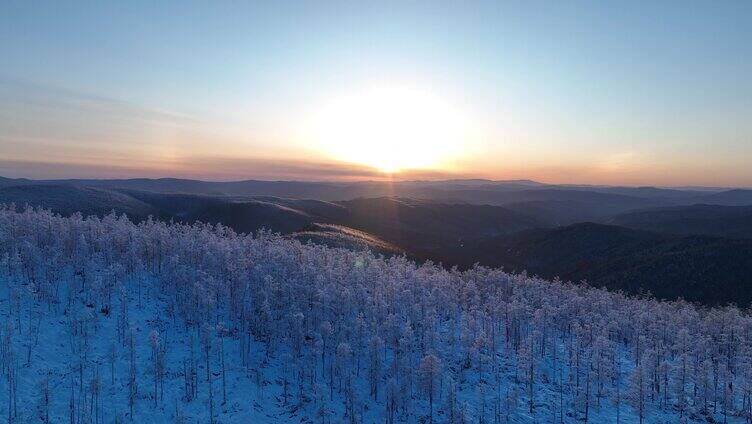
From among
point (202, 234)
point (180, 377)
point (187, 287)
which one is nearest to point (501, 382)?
point (180, 377)

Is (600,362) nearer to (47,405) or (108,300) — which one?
(47,405)

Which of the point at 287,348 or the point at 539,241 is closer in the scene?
the point at 287,348

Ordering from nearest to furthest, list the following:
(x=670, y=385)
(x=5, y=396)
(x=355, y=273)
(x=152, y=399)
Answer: (x=5, y=396), (x=152, y=399), (x=670, y=385), (x=355, y=273)

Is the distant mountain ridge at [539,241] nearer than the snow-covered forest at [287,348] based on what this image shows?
No

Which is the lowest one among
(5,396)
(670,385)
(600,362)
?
(670,385)

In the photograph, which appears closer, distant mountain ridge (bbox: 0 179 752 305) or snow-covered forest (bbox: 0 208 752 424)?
snow-covered forest (bbox: 0 208 752 424)

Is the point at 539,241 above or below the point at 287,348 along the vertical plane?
below

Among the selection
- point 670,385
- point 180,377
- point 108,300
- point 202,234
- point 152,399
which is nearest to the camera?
point 152,399

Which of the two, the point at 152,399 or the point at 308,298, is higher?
the point at 308,298
